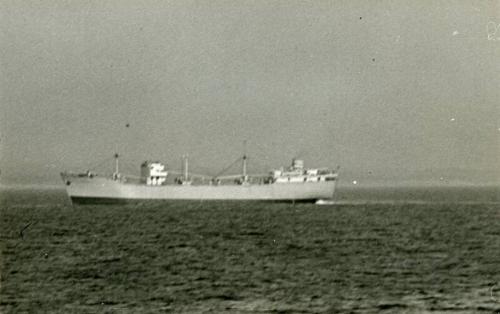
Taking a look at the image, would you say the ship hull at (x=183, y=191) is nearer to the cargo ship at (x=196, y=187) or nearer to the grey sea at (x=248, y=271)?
the cargo ship at (x=196, y=187)

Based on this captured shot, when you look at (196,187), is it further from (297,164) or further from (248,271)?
(248,271)

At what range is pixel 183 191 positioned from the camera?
311 ft

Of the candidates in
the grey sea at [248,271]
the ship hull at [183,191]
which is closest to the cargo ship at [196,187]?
the ship hull at [183,191]

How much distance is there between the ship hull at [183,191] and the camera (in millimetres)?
89688

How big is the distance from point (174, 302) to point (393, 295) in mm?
6731

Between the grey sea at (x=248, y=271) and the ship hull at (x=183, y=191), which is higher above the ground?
the ship hull at (x=183, y=191)

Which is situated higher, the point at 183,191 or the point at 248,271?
the point at 183,191

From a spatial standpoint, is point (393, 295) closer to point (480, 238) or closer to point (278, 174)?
point (480, 238)

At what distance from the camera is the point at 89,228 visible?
159 ft

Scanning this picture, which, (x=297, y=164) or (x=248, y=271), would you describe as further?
(x=297, y=164)

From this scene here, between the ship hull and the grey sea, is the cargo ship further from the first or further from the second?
the grey sea

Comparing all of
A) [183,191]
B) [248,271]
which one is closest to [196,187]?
[183,191]

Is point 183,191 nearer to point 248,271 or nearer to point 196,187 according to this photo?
point 196,187

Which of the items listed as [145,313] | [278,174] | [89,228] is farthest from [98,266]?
[278,174]
